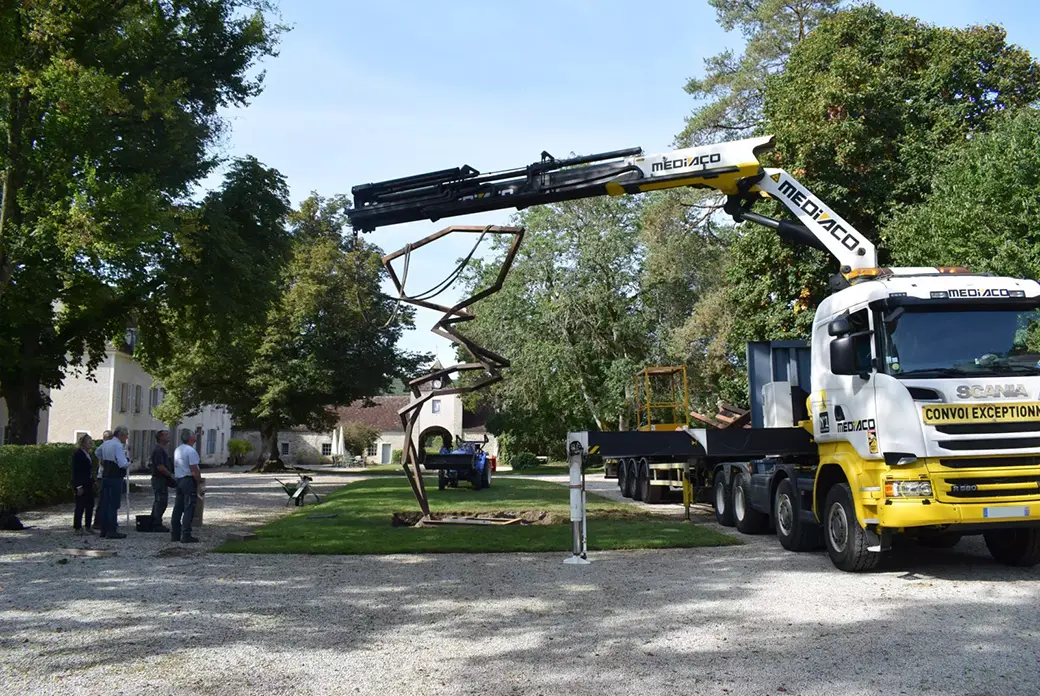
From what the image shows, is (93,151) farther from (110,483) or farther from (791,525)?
(791,525)

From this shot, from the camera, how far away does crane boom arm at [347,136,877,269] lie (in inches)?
504

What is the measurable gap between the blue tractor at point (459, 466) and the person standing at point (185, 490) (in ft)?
36.4

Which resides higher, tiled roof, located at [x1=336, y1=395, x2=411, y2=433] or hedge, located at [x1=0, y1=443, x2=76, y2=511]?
tiled roof, located at [x1=336, y1=395, x2=411, y2=433]

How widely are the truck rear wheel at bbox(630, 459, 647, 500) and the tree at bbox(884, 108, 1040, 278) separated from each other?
8025 millimetres

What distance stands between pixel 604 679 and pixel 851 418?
224 inches

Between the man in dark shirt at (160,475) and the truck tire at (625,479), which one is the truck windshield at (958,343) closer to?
the man in dark shirt at (160,475)

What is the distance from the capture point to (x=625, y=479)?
2477 cm

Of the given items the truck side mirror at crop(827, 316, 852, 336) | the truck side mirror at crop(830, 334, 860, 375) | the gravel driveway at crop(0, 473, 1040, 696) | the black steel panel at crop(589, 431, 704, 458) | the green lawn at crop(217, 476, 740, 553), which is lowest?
the gravel driveway at crop(0, 473, 1040, 696)

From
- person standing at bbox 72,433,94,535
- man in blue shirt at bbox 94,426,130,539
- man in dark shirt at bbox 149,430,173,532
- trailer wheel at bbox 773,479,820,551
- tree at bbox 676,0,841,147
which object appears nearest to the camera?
trailer wheel at bbox 773,479,820,551

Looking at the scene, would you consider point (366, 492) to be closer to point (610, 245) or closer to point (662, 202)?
point (662, 202)

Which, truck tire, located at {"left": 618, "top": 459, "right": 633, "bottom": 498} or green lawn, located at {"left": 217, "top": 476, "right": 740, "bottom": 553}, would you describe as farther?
truck tire, located at {"left": 618, "top": 459, "right": 633, "bottom": 498}

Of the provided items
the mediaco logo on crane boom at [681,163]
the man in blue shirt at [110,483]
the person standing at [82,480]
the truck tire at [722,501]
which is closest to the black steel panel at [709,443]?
the mediaco logo on crane boom at [681,163]

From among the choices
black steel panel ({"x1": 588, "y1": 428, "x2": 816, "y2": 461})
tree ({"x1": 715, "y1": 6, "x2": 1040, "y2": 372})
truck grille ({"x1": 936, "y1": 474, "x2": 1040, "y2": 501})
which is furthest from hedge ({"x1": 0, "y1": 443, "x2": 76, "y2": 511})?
tree ({"x1": 715, "y1": 6, "x2": 1040, "y2": 372})

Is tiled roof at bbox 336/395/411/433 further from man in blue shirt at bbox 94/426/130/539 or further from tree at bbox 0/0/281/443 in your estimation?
man in blue shirt at bbox 94/426/130/539
